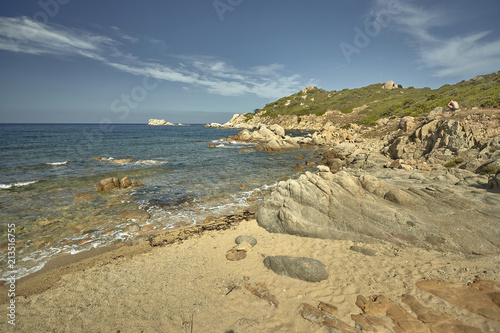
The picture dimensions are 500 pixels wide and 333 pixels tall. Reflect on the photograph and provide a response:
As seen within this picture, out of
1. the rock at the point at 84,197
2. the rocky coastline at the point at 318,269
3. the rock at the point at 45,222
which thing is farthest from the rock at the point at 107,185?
the rocky coastline at the point at 318,269

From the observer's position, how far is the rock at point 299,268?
8.48 meters

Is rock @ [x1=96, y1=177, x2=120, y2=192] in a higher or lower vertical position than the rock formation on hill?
lower

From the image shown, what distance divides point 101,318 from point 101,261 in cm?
424

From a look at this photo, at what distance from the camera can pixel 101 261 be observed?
34.2ft

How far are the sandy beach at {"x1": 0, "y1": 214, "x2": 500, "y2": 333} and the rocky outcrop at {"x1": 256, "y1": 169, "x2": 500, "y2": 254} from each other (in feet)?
2.43

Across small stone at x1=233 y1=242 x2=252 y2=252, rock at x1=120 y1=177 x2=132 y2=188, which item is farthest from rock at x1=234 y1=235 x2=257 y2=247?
rock at x1=120 y1=177 x2=132 y2=188

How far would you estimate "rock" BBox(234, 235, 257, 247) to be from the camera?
11523 mm

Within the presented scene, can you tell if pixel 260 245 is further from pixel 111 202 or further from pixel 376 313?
pixel 111 202

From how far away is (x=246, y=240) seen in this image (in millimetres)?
11586

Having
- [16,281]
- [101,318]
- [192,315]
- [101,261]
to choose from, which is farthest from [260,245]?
[16,281]

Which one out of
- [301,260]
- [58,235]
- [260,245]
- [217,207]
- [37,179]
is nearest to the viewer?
[301,260]

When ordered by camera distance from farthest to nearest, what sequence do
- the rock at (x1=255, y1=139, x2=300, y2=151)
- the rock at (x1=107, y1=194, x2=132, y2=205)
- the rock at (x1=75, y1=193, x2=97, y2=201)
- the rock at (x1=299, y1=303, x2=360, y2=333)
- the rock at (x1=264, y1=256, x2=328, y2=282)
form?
the rock at (x1=255, y1=139, x2=300, y2=151)
the rock at (x1=75, y1=193, x2=97, y2=201)
the rock at (x1=107, y1=194, x2=132, y2=205)
the rock at (x1=264, y1=256, x2=328, y2=282)
the rock at (x1=299, y1=303, x2=360, y2=333)

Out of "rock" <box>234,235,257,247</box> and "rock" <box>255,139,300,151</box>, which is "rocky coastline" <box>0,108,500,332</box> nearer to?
"rock" <box>234,235,257,247</box>

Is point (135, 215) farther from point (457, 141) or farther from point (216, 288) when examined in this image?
point (457, 141)
